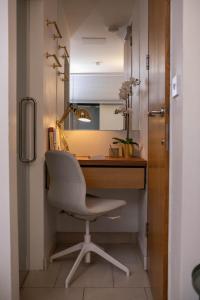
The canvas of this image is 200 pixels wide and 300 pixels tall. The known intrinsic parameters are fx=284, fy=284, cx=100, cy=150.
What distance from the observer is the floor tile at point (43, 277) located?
6.69 ft

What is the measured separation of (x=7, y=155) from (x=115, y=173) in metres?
1.11

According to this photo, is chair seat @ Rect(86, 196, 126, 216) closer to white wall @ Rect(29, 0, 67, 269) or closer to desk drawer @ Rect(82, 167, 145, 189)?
desk drawer @ Rect(82, 167, 145, 189)

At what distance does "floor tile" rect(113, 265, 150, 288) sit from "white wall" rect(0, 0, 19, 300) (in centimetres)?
90

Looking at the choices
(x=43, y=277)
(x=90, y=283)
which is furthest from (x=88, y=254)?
(x=43, y=277)

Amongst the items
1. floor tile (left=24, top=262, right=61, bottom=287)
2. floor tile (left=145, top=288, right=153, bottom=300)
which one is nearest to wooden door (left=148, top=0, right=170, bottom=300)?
floor tile (left=145, top=288, right=153, bottom=300)

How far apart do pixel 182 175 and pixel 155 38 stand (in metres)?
1.02

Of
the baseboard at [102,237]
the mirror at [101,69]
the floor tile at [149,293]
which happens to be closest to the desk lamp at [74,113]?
the mirror at [101,69]

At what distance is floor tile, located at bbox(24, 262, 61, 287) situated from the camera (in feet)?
6.69

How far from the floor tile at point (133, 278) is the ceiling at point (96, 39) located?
2.00m

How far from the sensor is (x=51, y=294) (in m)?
1.92

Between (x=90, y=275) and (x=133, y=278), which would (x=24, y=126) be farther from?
(x=133, y=278)

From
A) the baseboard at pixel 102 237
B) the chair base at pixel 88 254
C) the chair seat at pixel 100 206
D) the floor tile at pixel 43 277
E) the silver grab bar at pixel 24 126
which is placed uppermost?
the silver grab bar at pixel 24 126

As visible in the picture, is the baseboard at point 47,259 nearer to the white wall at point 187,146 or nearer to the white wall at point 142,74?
the white wall at point 142,74

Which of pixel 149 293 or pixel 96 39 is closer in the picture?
pixel 149 293
